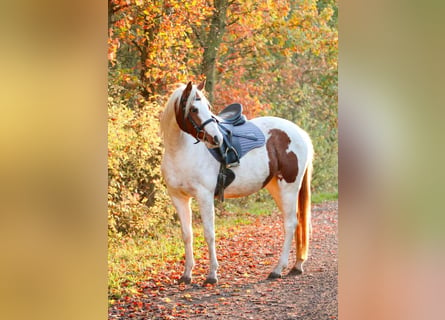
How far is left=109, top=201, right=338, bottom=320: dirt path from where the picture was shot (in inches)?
161

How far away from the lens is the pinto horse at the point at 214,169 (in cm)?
396

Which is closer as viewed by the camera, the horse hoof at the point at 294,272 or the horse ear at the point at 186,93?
the horse ear at the point at 186,93

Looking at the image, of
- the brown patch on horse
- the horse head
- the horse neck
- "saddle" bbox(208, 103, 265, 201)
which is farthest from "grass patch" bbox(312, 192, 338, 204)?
the horse neck

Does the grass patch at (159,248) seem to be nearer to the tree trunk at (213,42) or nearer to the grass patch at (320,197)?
the grass patch at (320,197)

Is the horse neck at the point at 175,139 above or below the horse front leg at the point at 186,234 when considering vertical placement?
above

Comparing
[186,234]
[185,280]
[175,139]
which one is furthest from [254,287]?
[175,139]

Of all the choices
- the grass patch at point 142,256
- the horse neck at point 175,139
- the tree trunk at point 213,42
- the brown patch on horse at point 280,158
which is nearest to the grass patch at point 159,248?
the grass patch at point 142,256

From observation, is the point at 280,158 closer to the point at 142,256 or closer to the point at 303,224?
the point at 303,224

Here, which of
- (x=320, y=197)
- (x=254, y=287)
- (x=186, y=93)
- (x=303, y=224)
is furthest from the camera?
(x=320, y=197)

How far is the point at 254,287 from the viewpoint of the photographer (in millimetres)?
4328

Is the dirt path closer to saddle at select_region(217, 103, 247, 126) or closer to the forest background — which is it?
the forest background

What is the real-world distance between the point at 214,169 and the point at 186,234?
0.52 metres

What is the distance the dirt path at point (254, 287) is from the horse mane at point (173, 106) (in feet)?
3.16
